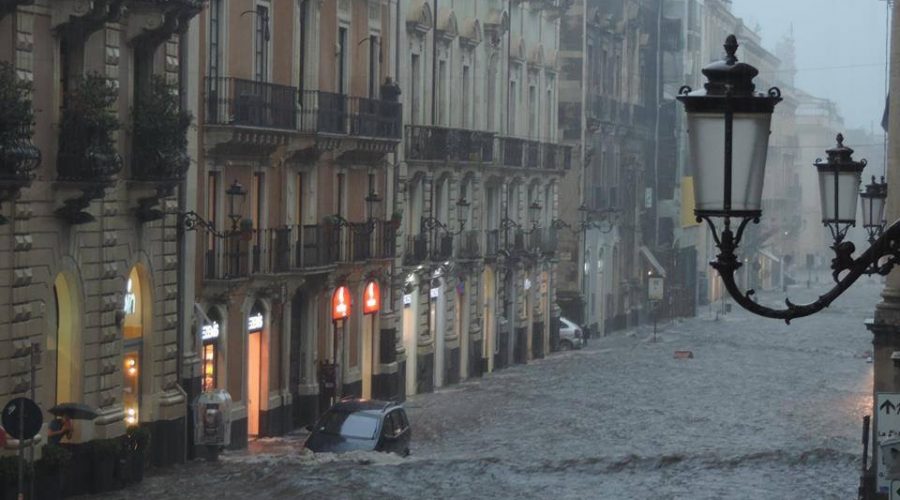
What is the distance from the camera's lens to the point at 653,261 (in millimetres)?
86000

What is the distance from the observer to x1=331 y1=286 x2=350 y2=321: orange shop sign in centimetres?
4234

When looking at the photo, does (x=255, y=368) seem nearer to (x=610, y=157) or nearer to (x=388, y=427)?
(x=388, y=427)

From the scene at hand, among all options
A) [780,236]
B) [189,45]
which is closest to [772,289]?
[780,236]

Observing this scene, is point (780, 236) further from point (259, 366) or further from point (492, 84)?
point (259, 366)

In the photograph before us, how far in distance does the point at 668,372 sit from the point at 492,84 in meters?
9.59

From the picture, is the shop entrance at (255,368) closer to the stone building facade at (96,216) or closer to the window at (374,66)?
the stone building facade at (96,216)

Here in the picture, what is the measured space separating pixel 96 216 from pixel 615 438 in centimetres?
1418

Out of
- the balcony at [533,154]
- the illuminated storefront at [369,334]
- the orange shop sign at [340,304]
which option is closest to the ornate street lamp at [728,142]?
the orange shop sign at [340,304]

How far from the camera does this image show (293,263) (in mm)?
38719

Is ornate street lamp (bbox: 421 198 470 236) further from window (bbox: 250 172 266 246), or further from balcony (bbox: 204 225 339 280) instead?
window (bbox: 250 172 266 246)

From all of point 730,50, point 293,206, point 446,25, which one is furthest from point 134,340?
point 730,50

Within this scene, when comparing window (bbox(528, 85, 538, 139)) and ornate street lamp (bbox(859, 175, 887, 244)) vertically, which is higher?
window (bbox(528, 85, 538, 139))

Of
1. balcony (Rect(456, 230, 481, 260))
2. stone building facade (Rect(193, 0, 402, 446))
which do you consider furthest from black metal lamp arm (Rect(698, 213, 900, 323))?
balcony (Rect(456, 230, 481, 260))

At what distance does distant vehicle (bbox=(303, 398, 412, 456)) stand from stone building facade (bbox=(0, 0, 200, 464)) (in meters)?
2.46
